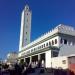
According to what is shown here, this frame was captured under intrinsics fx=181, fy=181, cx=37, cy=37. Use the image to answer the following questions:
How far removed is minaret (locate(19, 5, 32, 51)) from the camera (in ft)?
242

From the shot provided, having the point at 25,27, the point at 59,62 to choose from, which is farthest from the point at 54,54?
the point at 25,27

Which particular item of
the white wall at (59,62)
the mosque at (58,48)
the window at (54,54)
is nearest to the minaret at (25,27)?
the mosque at (58,48)

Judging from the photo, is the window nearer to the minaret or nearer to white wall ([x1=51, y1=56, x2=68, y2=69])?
white wall ([x1=51, y1=56, x2=68, y2=69])

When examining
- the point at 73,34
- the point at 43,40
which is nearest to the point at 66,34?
the point at 73,34

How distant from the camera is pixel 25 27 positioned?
75.5 meters

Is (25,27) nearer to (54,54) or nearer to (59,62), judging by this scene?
(54,54)

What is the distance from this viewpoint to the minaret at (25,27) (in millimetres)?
73625

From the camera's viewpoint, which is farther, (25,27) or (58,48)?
(25,27)

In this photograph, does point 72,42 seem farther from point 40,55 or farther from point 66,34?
point 40,55

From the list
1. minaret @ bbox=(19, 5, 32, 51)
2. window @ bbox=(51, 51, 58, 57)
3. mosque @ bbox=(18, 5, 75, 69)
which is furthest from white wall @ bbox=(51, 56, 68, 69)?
minaret @ bbox=(19, 5, 32, 51)

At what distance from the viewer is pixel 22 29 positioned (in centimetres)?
7512

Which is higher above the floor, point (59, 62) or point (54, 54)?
Answer: point (54, 54)

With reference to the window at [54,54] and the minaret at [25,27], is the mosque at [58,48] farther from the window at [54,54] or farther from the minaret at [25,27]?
the minaret at [25,27]

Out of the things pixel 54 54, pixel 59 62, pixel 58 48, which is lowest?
pixel 59 62
